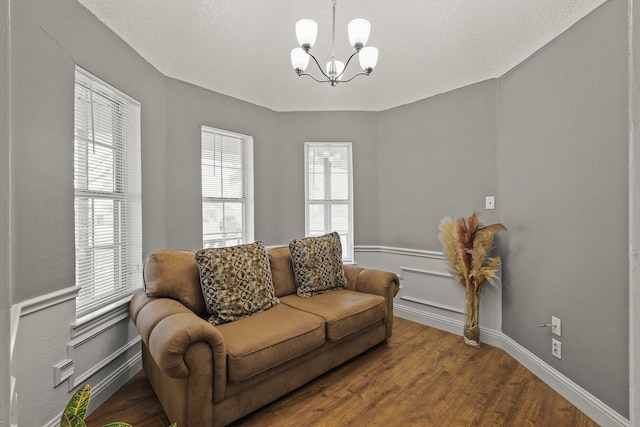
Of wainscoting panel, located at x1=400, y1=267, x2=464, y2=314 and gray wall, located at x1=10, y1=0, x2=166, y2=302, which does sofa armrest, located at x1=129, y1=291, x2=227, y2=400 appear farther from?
wainscoting panel, located at x1=400, y1=267, x2=464, y2=314

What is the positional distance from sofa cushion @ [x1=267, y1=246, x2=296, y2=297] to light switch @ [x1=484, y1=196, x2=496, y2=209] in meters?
1.95

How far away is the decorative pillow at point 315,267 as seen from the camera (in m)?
2.83

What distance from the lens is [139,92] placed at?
2512mm

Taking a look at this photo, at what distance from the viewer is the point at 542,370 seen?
2309mm

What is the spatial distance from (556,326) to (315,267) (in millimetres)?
1876

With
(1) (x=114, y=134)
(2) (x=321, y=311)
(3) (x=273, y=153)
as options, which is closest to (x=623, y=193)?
(2) (x=321, y=311)

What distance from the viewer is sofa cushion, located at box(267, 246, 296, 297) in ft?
9.16

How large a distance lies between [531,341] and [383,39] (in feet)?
10.0

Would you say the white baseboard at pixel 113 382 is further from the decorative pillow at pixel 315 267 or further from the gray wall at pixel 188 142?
the decorative pillow at pixel 315 267

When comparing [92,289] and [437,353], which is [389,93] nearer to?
[437,353]

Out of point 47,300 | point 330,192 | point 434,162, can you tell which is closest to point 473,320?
point 434,162

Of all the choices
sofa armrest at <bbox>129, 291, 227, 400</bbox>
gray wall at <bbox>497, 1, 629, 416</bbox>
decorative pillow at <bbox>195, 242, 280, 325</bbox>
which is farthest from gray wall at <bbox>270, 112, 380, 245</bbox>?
sofa armrest at <bbox>129, 291, 227, 400</bbox>

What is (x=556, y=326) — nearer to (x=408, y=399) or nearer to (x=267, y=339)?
(x=408, y=399)

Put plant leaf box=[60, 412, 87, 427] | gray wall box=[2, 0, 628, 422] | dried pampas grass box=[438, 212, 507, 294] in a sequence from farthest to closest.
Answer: dried pampas grass box=[438, 212, 507, 294], gray wall box=[2, 0, 628, 422], plant leaf box=[60, 412, 87, 427]
